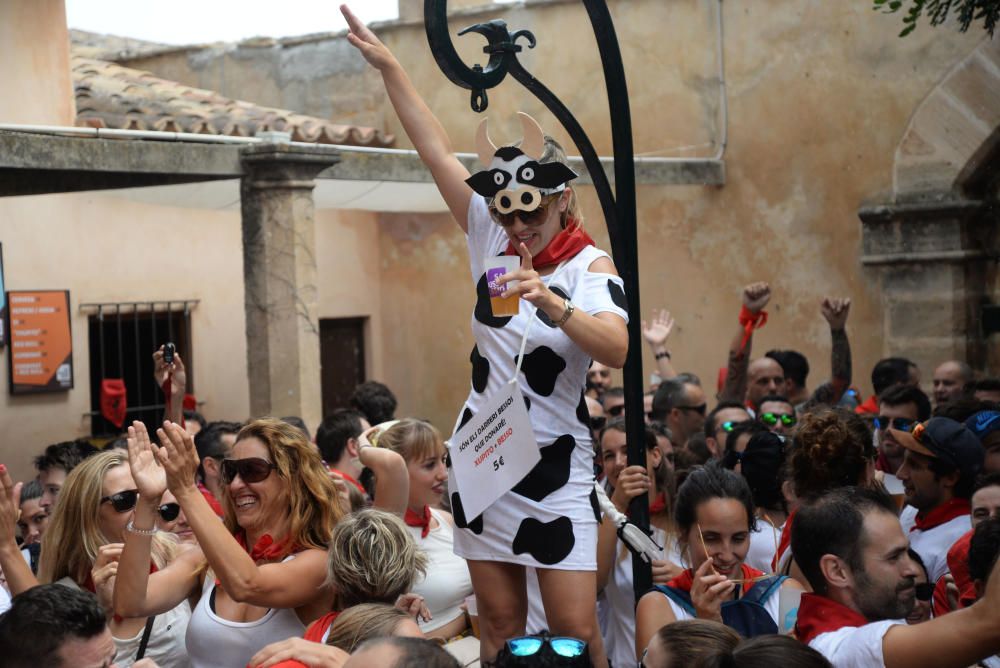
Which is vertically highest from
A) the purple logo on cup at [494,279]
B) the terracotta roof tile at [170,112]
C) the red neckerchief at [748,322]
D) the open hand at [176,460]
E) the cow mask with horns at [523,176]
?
the terracotta roof tile at [170,112]

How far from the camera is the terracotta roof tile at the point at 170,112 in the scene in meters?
11.6

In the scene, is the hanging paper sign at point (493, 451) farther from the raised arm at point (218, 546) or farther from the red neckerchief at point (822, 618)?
the red neckerchief at point (822, 618)

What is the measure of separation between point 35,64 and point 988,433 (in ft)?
27.5

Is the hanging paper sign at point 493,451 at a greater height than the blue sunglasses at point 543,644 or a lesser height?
greater

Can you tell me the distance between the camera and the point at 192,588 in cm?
415

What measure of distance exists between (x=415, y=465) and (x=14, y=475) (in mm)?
6140

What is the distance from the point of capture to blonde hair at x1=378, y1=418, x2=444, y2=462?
532 cm

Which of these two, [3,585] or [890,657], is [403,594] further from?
[3,585]

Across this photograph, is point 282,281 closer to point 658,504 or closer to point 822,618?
point 658,504

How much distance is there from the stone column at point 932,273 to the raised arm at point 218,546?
28.2ft

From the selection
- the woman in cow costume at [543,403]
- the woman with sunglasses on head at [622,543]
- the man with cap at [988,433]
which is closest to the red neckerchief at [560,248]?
the woman in cow costume at [543,403]

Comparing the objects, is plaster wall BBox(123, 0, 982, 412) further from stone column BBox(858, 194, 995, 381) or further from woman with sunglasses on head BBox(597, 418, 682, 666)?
woman with sunglasses on head BBox(597, 418, 682, 666)

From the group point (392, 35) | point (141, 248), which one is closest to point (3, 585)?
point (141, 248)

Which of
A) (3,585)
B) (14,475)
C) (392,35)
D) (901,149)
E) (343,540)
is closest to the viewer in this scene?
(343,540)
